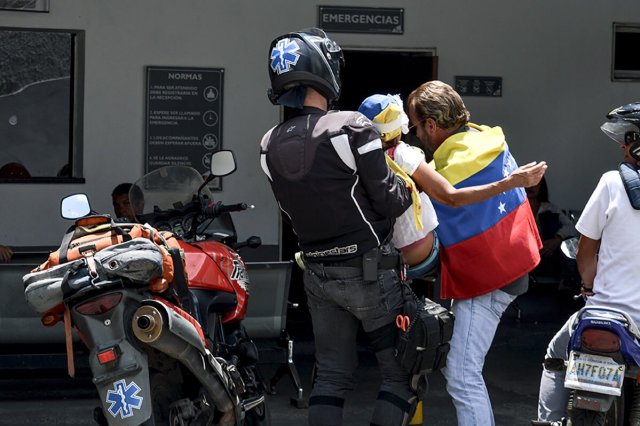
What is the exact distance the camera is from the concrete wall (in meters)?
9.20

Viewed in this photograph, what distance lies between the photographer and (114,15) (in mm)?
9234

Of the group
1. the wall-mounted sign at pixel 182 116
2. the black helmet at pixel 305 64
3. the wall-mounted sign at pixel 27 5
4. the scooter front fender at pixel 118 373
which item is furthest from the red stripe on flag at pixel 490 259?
the wall-mounted sign at pixel 27 5

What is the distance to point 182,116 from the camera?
938cm

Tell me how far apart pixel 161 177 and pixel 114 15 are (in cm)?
345

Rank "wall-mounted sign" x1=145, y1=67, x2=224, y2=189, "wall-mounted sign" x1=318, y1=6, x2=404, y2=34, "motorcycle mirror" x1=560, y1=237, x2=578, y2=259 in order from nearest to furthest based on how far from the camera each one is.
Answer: "motorcycle mirror" x1=560, y1=237, x2=578, y2=259 → "wall-mounted sign" x1=145, y1=67, x2=224, y2=189 → "wall-mounted sign" x1=318, y1=6, x2=404, y2=34

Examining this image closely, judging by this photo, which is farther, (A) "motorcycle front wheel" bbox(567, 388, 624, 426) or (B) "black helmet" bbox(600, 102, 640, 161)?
(B) "black helmet" bbox(600, 102, 640, 161)

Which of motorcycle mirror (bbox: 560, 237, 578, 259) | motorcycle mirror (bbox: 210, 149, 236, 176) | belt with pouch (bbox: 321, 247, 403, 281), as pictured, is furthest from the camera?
motorcycle mirror (bbox: 560, 237, 578, 259)

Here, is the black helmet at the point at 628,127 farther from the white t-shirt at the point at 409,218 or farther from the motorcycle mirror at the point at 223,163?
the motorcycle mirror at the point at 223,163

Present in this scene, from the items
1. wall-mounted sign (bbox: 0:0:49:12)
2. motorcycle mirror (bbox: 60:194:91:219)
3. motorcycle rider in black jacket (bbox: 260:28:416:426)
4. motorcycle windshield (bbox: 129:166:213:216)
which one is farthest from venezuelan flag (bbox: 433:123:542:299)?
wall-mounted sign (bbox: 0:0:49:12)

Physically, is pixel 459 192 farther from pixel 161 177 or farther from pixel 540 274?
pixel 540 274

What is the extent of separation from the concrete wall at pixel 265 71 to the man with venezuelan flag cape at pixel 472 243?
14.0ft

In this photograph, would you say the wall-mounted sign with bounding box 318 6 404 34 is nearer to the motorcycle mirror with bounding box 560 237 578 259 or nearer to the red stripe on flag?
the motorcycle mirror with bounding box 560 237 578 259

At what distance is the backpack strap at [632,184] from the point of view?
5.16 metres

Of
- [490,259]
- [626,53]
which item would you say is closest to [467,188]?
[490,259]
